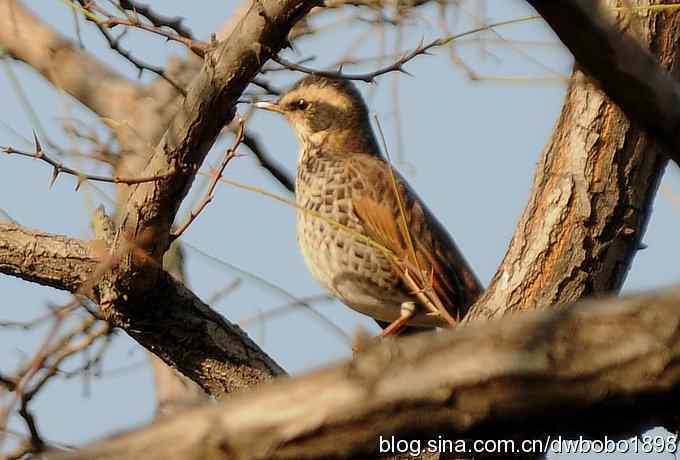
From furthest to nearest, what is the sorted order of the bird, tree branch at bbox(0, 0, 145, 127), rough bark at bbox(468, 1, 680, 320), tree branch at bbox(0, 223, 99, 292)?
tree branch at bbox(0, 0, 145, 127)
the bird
tree branch at bbox(0, 223, 99, 292)
rough bark at bbox(468, 1, 680, 320)

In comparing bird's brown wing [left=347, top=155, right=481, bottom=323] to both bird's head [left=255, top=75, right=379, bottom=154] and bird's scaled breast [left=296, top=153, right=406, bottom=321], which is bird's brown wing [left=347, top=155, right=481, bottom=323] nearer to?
bird's scaled breast [left=296, top=153, right=406, bottom=321]

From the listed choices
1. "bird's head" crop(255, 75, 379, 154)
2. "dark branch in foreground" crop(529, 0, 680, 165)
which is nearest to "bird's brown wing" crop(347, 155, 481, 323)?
"bird's head" crop(255, 75, 379, 154)

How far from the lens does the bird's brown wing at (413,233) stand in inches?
231

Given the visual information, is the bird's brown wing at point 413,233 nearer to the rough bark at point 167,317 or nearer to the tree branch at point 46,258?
the rough bark at point 167,317

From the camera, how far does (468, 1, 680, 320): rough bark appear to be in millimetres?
4102

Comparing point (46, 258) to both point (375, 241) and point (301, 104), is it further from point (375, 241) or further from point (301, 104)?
point (301, 104)

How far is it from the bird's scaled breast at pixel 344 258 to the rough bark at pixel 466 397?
4038 millimetres

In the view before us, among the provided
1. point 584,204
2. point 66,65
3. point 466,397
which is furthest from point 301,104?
point 466,397

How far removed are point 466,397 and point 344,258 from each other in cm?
415

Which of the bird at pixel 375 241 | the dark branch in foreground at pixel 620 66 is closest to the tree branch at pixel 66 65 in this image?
the bird at pixel 375 241

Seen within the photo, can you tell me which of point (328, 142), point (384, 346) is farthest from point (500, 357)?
point (328, 142)

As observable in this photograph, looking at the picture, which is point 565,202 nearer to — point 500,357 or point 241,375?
point 241,375

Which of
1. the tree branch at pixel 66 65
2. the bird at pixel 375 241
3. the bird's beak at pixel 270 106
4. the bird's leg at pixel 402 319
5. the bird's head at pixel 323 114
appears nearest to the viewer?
the bird's leg at pixel 402 319

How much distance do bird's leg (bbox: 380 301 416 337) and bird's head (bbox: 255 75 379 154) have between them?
109 cm
